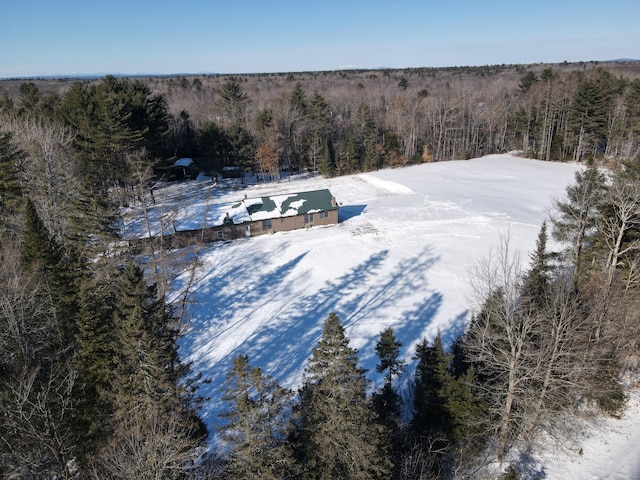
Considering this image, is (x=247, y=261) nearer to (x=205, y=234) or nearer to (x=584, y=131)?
(x=205, y=234)

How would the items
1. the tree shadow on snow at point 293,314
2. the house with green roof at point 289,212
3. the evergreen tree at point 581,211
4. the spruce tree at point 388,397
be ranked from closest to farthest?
the spruce tree at point 388,397
the evergreen tree at point 581,211
the tree shadow on snow at point 293,314
the house with green roof at point 289,212

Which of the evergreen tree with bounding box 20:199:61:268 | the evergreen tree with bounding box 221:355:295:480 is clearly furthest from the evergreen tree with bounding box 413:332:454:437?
the evergreen tree with bounding box 20:199:61:268

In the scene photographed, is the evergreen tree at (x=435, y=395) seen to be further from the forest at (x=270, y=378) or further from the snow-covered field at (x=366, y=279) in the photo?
the snow-covered field at (x=366, y=279)

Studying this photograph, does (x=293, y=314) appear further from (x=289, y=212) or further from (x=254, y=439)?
(x=254, y=439)

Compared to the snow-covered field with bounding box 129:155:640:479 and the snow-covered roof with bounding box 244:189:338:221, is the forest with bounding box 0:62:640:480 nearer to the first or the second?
the snow-covered field with bounding box 129:155:640:479

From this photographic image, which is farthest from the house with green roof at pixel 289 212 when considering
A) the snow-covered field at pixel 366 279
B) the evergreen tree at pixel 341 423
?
the evergreen tree at pixel 341 423

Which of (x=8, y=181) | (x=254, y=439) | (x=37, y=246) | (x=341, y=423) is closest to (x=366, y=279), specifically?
(x=341, y=423)

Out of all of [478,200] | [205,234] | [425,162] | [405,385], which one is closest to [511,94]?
[425,162]
